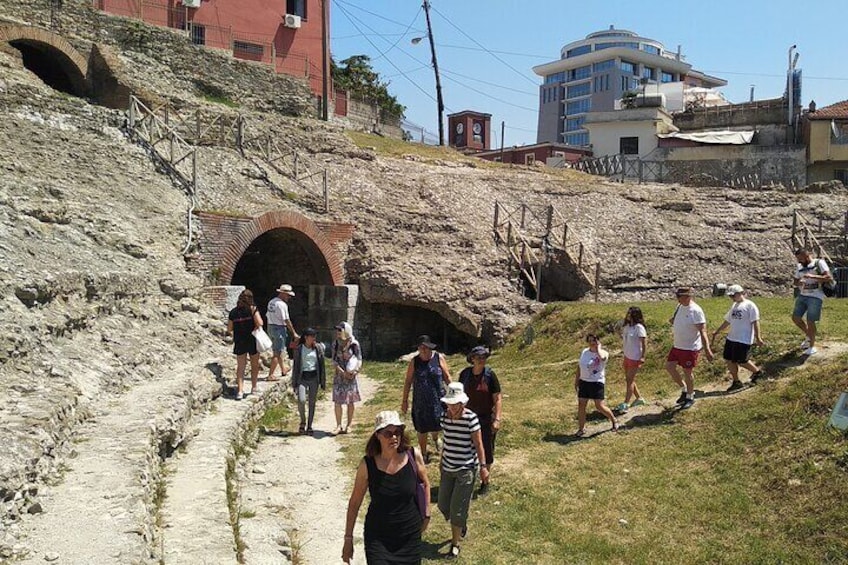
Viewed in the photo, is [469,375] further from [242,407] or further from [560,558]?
[242,407]

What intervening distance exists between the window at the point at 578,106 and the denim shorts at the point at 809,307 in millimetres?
70407

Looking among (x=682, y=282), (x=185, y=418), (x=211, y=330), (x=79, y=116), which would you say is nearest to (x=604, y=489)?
(x=185, y=418)

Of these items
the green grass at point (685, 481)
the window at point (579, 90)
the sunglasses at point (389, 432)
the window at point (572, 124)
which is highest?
the window at point (579, 90)

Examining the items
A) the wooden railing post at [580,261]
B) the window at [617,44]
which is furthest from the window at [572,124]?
the wooden railing post at [580,261]

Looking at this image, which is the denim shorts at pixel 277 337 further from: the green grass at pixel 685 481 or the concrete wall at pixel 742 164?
the concrete wall at pixel 742 164

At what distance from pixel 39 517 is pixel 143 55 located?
65.5 ft

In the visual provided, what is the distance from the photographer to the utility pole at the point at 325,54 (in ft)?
99.8

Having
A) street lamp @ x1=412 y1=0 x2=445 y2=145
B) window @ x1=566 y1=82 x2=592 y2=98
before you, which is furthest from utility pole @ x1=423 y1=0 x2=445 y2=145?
window @ x1=566 y1=82 x2=592 y2=98

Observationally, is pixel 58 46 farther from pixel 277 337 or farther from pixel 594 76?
pixel 594 76

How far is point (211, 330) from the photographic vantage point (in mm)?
12125

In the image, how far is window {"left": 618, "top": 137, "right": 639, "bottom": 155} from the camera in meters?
39.3

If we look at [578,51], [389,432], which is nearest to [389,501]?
[389,432]

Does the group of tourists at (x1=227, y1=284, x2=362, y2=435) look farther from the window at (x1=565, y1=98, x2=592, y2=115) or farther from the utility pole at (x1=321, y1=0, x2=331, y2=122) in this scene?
the window at (x1=565, y1=98, x2=592, y2=115)

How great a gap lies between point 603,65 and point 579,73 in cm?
374
